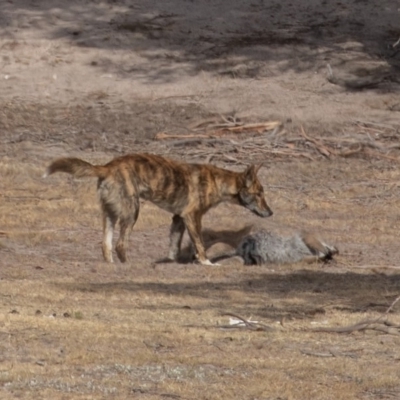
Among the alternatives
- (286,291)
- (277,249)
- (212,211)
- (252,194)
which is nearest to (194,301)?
(286,291)

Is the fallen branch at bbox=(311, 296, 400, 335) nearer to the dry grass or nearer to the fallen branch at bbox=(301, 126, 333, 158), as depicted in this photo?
the dry grass

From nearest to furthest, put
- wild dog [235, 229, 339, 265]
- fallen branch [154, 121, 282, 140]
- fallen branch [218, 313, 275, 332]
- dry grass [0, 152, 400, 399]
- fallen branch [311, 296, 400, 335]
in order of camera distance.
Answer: dry grass [0, 152, 400, 399] < fallen branch [311, 296, 400, 335] < fallen branch [218, 313, 275, 332] < wild dog [235, 229, 339, 265] < fallen branch [154, 121, 282, 140]

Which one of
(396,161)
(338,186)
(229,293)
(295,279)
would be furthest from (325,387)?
(396,161)

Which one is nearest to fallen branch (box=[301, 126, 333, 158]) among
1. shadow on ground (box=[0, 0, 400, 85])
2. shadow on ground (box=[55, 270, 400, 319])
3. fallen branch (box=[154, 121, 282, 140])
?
fallen branch (box=[154, 121, 282, 140])

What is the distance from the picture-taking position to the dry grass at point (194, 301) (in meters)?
8.97

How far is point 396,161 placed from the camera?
70.7ft

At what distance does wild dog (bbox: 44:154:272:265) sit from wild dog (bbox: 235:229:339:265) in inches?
19.6

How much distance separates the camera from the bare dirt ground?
9.45 m

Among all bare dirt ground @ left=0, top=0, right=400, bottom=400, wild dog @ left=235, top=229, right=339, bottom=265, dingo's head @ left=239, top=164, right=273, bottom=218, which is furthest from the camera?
dingo's head @ left=239, top=164, right=273, bottom=218

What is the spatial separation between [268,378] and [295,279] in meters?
5.56

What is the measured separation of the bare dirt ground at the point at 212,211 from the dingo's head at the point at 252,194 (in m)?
0.49

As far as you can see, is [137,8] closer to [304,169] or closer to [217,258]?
[304,169]

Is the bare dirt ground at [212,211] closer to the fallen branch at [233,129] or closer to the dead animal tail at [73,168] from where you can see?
the fallen branch at [233,129]

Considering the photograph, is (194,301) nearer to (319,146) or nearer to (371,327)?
(371,327)
